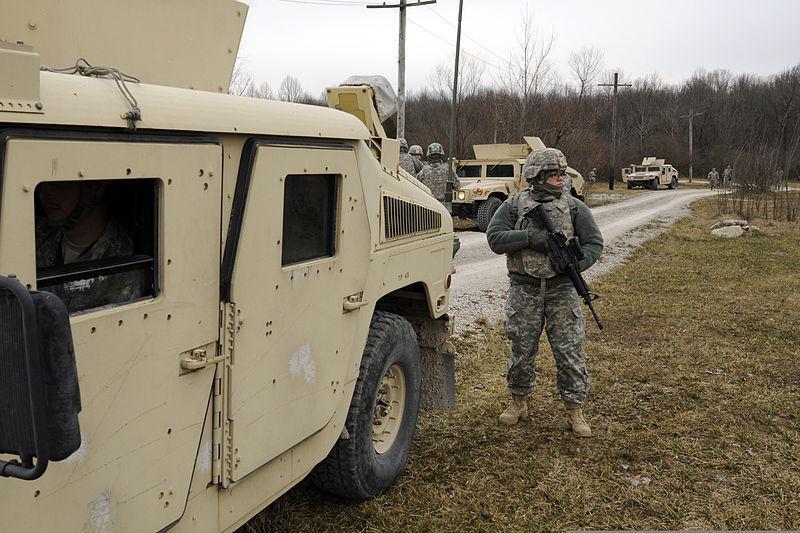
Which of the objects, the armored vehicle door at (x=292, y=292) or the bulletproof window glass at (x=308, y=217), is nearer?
the armored vehicle door at (x=292, y=292)

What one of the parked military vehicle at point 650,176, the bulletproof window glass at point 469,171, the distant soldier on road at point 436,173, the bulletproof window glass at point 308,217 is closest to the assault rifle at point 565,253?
the bulletproof window glass at point 308,217

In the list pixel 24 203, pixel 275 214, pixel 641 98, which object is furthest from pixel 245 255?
pixel 641 98

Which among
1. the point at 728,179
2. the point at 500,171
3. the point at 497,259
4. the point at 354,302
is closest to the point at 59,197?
the point at 354,302

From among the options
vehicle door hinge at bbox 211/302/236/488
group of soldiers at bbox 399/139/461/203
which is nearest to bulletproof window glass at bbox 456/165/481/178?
group of soldiers at bbox 399/139/461/203

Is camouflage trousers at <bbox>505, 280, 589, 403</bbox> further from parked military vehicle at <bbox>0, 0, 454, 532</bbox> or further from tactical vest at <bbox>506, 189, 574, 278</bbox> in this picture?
parked military vehicle at <bbox>0, 0, 454, 532</bbox>

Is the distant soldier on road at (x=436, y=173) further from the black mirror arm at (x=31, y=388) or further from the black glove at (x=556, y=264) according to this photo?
the black mirror arm at (x=31, y=388)

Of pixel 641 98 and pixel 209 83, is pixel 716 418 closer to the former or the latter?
pixel 209 83

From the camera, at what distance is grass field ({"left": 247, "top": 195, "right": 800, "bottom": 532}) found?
364 centimetres

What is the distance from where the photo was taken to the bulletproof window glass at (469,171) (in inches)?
738

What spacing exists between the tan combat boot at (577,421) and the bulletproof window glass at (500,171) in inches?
543

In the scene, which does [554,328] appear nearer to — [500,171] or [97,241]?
[97,241]

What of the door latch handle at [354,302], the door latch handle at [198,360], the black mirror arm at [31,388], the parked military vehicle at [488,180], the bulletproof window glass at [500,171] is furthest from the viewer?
the bulletproof window glass at [500,171]

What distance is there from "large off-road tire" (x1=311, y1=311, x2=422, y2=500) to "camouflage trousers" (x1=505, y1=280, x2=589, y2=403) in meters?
1.08

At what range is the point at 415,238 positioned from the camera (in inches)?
148
